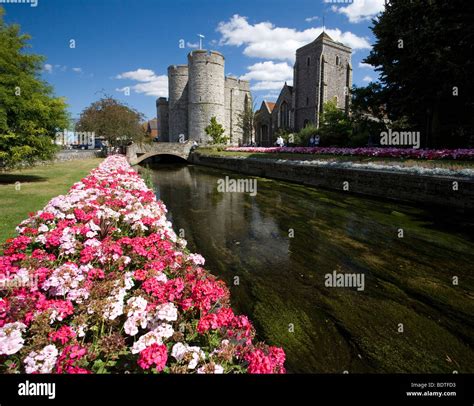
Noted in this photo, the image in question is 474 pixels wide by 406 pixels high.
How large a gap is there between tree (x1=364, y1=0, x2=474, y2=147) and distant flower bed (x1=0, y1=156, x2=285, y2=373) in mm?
17727

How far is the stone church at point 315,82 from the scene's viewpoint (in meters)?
46.1

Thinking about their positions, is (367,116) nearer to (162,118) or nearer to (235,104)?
(235,104)

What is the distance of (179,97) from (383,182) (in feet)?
169

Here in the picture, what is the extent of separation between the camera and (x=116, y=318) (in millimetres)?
2822

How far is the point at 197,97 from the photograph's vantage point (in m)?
52.1

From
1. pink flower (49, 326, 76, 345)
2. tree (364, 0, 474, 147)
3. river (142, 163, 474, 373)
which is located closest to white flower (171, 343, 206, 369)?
pink flower (49, 326, 76, 345)

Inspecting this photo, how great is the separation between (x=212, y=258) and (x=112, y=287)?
3.85 m

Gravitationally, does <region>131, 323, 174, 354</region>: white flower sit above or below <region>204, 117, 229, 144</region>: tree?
below

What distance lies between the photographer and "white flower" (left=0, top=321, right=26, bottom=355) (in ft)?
6.76

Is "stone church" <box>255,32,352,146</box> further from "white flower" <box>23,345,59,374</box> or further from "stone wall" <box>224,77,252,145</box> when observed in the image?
"white flower" <box>23,345,59,374</box>

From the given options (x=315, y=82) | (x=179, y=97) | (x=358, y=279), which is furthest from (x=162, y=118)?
(x=358, y=279)
